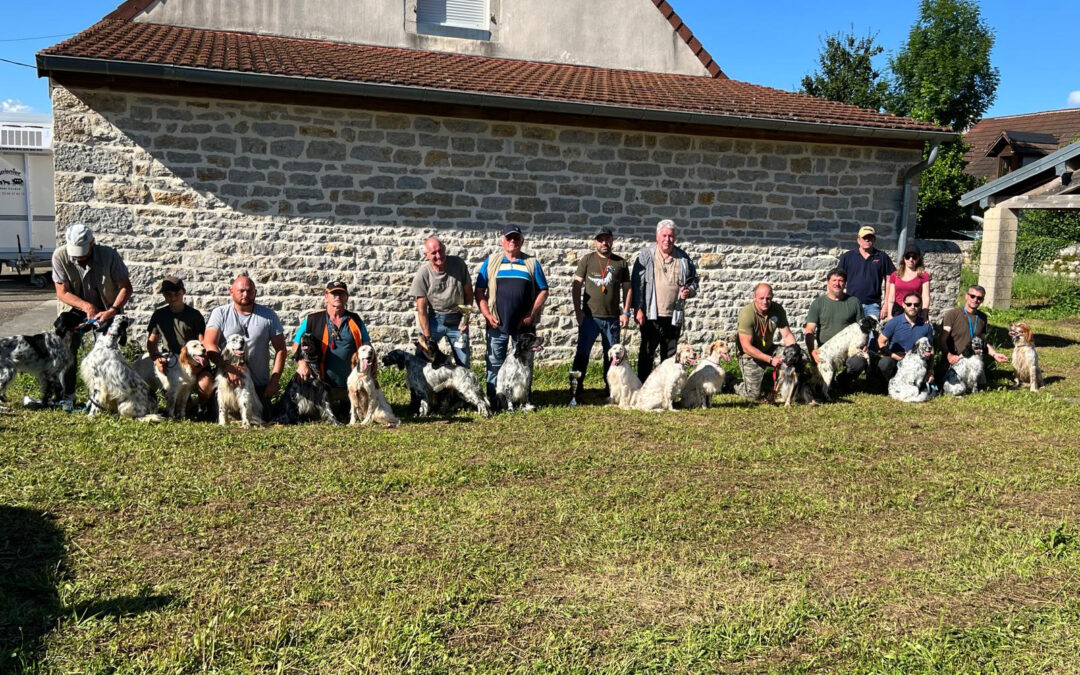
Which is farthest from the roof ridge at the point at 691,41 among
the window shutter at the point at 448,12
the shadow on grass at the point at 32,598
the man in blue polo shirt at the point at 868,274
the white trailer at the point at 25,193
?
the white trailer at the point at 25,193

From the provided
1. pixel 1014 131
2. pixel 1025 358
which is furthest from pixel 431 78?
pixel 1014 131

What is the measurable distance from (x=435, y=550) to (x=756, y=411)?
4530 millimetres

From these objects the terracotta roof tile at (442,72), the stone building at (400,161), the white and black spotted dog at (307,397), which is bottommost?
the white and black spotted dog at (307,397)

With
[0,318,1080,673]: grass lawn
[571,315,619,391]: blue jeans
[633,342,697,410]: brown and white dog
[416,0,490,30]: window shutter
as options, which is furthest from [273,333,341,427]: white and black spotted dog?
[416,0,490,30]: window shutter

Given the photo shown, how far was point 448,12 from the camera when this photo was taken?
12.0m

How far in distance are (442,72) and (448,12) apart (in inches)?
103

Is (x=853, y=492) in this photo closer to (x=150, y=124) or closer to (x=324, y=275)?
A: (x=324, y=275)

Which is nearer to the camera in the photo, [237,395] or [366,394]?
[237,395]

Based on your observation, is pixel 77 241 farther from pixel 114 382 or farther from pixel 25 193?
pixel 25 193

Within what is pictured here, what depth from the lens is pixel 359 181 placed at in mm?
9125

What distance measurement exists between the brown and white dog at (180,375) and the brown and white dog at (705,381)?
174 inches

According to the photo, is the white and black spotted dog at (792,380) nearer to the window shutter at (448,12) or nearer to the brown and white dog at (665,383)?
the brown and white dog at (665,383)

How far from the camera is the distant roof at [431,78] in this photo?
27.1ft

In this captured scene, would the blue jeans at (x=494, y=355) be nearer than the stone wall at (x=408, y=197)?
Yes
